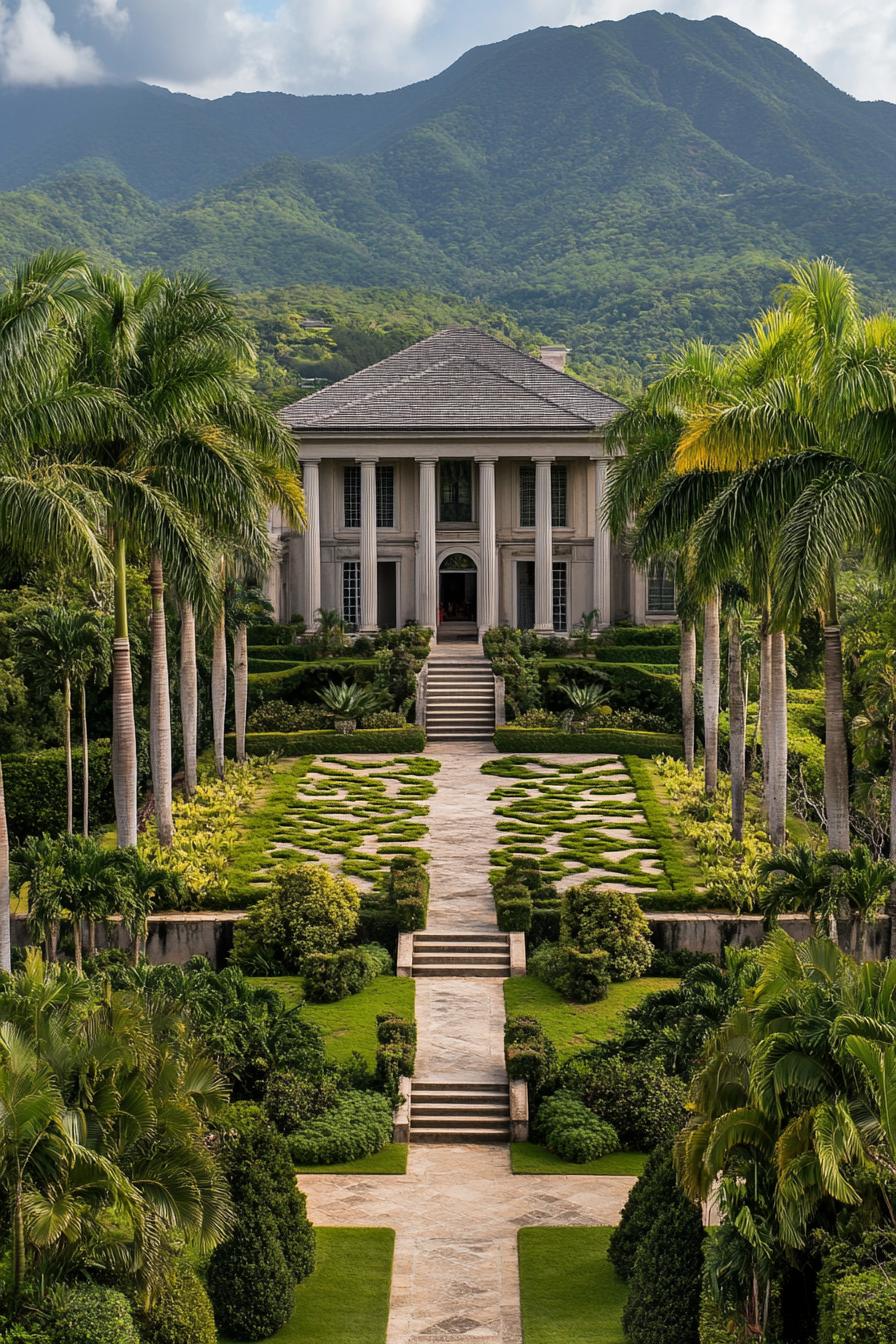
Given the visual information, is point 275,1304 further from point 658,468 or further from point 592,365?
point 592,365

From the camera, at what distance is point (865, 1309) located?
41.4 ft

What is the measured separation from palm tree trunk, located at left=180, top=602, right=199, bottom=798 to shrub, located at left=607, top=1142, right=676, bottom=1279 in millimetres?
Answer: 18319

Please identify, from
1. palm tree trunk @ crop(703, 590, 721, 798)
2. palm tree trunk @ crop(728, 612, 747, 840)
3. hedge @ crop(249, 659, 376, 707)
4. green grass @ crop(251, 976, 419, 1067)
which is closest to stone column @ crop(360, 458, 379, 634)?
hedge @ crop(249, 659, 376, 707)

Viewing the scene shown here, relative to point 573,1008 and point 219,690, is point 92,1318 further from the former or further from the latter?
point 219,690

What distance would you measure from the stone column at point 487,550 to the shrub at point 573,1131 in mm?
31238

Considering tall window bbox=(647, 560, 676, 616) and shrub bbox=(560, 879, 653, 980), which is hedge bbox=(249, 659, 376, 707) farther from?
shrub bbox=(560, 879, 653, 980)

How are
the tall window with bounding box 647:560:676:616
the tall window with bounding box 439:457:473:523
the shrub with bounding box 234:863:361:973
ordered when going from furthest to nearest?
the tall window with bounding box 439:457:473:523 → the tall window with bounding box 647:560:676:616 → the shrub with bounding box 234:863:361:973

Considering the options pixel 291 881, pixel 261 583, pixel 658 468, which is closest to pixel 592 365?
pixel 261 583

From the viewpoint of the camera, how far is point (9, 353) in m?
20.9

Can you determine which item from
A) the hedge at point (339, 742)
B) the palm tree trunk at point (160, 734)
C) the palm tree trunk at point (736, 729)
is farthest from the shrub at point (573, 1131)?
the hedge at point (339, 742)

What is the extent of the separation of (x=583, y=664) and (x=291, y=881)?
757 inches

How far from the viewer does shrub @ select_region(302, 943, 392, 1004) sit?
25.2 m

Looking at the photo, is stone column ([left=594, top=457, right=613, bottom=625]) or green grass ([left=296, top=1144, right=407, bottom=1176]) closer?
green grass ([left=296, top=1144, right=407, bottom=1176])

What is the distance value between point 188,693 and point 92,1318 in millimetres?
21639
